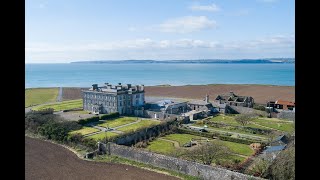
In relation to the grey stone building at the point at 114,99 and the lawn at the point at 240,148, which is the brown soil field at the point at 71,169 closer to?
the lawn at the point at 240,148

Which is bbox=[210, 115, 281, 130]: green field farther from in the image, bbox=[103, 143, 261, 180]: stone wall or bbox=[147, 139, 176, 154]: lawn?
bbox=[103, 143, 261, 180]: stone wall

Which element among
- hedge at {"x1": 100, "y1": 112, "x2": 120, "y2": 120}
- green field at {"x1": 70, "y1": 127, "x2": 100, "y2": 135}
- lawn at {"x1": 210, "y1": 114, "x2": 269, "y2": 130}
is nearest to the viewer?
green field at {"x1": 70, "y1": 127, "x2": 100, "y2": 135}

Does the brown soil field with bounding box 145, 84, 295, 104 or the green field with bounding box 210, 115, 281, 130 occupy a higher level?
the brown soil field with bounding box 145, 84, 295, 104

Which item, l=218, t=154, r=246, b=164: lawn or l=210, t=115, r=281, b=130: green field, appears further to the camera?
l=210, t=115, r=281, b=130: green field

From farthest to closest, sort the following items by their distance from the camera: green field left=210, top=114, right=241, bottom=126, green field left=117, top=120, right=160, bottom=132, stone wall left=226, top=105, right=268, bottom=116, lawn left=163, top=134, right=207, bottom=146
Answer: stone wall left=226, top=105, right=268, bottom=116
green field left=210, top=114, right=241, bottom=126
green field left=117, top=120, right=160, bottom=132
lawn left=163, top=134, right=207, bottom=146

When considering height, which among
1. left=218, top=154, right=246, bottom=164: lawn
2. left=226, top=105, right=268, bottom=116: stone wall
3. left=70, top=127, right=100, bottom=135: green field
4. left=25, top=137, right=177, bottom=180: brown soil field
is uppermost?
left=226, top=105, right=268, bottom=116: stone wall

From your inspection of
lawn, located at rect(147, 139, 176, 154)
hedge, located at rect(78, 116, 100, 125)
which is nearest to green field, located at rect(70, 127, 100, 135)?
hedge, located at rect(78, 116, 100, 125)
